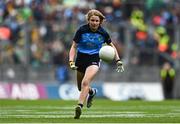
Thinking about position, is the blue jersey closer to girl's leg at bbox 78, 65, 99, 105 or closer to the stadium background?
girl's leg at bbox 78, 65, 99, 105

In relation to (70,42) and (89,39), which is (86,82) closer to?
(89,39)

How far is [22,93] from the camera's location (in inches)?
1123

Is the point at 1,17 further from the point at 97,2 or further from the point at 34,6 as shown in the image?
the point at 97,2

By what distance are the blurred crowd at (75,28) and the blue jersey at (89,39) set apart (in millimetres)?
13267

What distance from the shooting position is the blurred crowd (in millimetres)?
28000

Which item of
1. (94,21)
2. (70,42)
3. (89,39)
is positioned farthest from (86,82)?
(70,42)

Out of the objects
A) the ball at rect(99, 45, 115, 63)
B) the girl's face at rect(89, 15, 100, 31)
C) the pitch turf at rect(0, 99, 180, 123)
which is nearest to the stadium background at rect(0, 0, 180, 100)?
the pitch turf at rect(0, 99, 180, 123)

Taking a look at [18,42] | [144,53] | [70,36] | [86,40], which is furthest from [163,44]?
[86,40]

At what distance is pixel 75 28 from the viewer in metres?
28.1

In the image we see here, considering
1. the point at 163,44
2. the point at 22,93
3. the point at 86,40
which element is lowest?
the point at 22,93

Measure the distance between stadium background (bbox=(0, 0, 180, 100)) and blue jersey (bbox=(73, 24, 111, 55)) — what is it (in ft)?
43.5

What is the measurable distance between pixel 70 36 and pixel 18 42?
1.93 meters

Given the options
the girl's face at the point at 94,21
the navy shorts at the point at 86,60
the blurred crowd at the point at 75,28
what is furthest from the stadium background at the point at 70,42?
the girl's face at the point at 94,21

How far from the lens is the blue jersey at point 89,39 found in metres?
14.2
